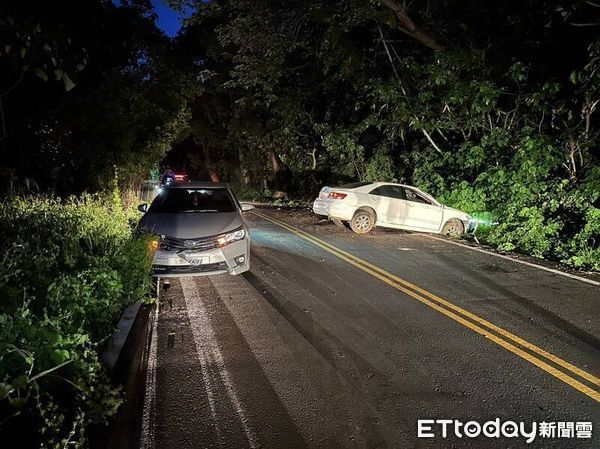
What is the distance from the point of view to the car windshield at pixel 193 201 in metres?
8.32

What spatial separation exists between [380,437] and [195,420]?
1440 mm

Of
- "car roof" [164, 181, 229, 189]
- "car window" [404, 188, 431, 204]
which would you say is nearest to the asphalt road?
"car roof" [164, 181, 229, 189]

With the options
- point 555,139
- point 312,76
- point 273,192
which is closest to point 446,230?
point 555,139

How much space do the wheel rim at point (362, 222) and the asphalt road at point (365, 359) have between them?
5.01 m

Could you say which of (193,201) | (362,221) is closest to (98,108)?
(193,201)

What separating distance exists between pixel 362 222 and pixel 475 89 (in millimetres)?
4739

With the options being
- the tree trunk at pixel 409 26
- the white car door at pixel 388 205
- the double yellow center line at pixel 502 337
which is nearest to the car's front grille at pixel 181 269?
the double yellow center line at pixel 502 337

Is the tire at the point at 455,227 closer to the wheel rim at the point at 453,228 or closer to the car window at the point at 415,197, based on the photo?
the wheel rim at the point at 453,228

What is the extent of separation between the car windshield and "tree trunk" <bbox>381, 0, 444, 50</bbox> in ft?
29.1

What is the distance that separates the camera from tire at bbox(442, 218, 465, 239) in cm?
1319

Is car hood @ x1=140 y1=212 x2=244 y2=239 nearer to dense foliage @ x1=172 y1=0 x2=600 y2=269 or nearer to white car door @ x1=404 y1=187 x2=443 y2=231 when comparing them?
dense foliage @ x1=172 y1=0 x2=600 y2=269

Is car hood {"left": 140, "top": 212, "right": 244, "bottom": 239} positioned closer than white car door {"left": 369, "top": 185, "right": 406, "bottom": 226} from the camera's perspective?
Yes

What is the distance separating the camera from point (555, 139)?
12117 millimetres

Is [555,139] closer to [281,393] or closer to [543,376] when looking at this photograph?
[543,376]
